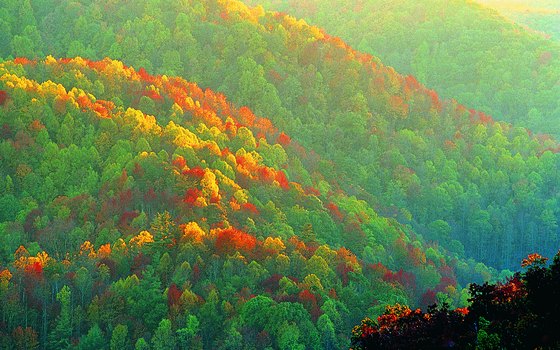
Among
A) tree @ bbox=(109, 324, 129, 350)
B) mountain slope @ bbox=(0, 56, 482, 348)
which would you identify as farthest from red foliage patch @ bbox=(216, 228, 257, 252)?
tree @ bbox=(109, 324, 129, 350)

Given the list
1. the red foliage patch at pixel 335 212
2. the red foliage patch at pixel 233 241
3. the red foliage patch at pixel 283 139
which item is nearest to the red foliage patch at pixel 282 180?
the red foliage patch at pixel 335 212

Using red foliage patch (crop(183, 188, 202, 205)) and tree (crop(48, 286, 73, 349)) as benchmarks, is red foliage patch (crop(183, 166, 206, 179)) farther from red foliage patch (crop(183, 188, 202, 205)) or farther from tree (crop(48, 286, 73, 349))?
tree (crop(48, 286, 73, 349))

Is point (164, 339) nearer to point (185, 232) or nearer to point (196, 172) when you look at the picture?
point (185, 232)

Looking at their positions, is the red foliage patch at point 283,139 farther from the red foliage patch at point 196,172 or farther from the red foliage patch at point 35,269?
the red foliage patch at point 35,269

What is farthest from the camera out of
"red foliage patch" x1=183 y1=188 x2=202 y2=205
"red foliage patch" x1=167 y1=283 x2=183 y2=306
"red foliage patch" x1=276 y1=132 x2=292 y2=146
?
"red foliage patch" x1=276 y1=132 x2=292 y2=146

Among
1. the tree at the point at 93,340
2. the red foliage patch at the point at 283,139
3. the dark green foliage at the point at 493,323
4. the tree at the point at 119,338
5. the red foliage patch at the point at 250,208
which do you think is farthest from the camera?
the red foliage patch at the point at 283,139

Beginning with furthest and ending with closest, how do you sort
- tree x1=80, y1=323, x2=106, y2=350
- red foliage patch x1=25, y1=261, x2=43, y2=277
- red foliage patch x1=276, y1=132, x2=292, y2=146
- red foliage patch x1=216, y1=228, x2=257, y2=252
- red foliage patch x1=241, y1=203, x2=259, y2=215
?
red foliage patch x1=276, y1=132, x2=292, y2=146, red foliage patch x1=241, y1=203, x2=259, y2=215, red foliage patch x1=216, y1=228, x2=257, y2=252, red foliage patch x1=25, y1=261, x2=43, y2=277, tree x1=80, y1=323, x2=106, y2=350

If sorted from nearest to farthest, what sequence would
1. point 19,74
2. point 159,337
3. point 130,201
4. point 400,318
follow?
point 400,318, point 159,337, point 130,201, point 19,74

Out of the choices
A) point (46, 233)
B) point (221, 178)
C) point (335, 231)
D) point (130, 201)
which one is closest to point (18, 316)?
point (46, 233)

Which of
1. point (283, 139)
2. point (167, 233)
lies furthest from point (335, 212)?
point (167, 233)

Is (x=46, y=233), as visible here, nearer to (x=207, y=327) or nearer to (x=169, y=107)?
(x=207, y=327)

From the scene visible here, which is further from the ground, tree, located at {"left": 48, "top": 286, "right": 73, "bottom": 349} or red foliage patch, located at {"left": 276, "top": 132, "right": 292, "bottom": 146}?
red foliage patch, located at {"left": 276, "top": 132, "right": 292, "bottom": 146}
